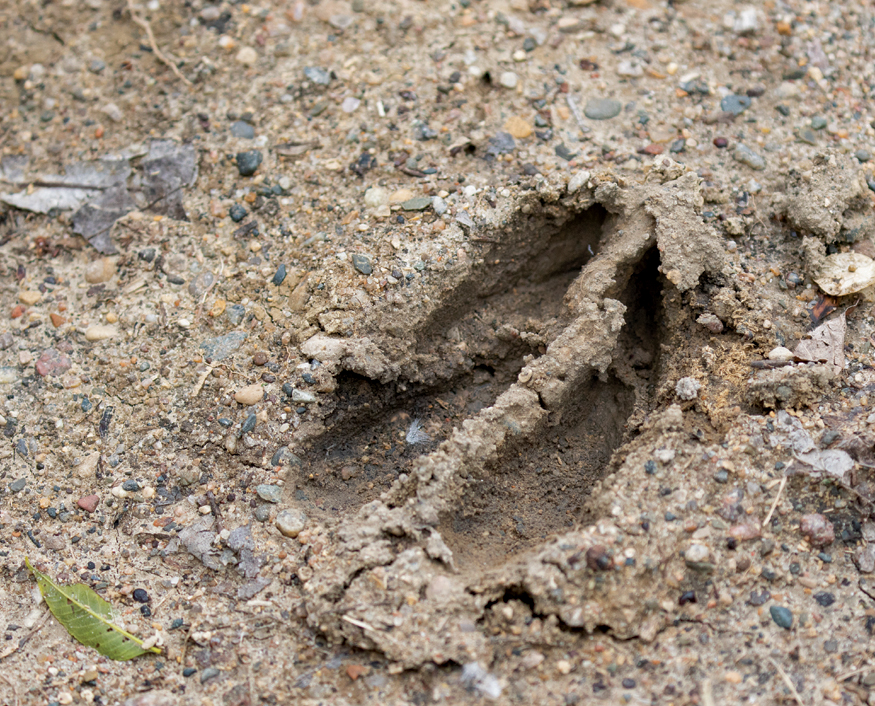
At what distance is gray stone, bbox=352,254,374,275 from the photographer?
8.62ft

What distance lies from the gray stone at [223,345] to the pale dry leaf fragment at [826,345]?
1864 millimetres

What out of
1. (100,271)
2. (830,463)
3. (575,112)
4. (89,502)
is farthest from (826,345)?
(100,271)

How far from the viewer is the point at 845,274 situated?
8.26 feet

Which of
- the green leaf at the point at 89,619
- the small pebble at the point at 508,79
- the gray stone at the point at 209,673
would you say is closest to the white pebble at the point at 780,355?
the small pebble at the point at 508,79

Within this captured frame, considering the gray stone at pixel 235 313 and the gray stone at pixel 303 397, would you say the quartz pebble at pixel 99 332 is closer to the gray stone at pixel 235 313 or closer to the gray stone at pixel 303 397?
the gray stone at pixel 235 313

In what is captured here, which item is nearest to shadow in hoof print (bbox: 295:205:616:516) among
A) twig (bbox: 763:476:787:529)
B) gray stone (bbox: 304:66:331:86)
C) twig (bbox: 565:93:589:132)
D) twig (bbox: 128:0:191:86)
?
twig (bbox: 565:93:589:132)

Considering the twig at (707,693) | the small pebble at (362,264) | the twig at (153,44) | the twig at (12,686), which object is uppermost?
the twig at (153,44)

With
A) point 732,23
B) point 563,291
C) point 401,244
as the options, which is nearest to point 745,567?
point 563,291

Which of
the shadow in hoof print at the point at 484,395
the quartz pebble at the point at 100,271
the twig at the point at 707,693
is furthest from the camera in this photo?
the quartz pebble at the point at 100,271

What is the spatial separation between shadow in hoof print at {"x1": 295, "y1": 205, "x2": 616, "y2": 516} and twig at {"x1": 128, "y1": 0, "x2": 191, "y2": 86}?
Answer: 5.07 ft

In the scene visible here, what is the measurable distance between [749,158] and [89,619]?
9.01ft

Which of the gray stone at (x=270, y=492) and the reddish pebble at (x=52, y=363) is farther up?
the gray stone at (x=270, y=492)

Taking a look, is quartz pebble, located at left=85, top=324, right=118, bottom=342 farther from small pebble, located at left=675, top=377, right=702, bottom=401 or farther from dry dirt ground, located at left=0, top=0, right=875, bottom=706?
small pebble, located at left=675, top=377, right=702, bottom=401

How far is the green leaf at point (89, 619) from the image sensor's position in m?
2.24
